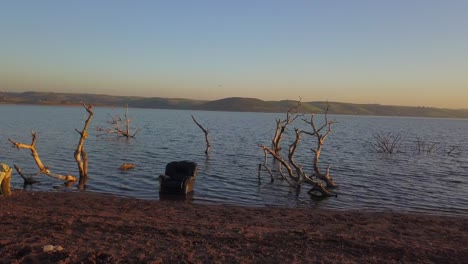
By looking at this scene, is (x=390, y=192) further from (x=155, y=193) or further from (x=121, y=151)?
(x=121, y=151)

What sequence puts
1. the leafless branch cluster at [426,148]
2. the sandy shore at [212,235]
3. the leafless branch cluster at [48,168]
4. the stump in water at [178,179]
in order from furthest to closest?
the leafless branch cluster at [426,148], the leafless branch cluster at [48,168], the stump in water at [178,179], the sandy shore at [212,235]

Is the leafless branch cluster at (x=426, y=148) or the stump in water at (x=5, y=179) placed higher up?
the stump in water at (x=5, y=179)

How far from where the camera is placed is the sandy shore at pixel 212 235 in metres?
8.62

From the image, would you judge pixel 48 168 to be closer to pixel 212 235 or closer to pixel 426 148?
pixel 212 235

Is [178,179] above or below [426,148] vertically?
above

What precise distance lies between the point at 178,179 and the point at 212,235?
357 inches

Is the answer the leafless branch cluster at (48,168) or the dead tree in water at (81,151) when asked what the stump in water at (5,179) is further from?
the dead tree in water at (81,151)

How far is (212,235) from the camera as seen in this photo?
33.8ft

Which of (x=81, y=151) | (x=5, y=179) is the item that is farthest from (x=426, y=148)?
(x=5, y=179)

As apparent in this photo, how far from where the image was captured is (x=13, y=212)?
12.4 meters

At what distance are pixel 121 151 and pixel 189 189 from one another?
1852cm

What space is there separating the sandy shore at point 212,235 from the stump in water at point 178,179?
3393 millimetres

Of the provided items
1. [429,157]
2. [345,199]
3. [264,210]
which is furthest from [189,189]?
[429,157]

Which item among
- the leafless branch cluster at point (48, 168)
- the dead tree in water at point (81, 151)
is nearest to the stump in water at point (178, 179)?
the leafless branch cluster at point (48, 168)
